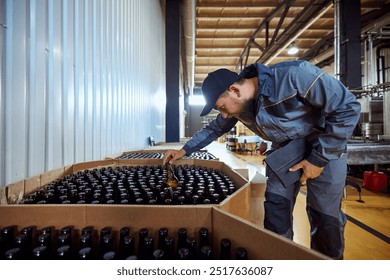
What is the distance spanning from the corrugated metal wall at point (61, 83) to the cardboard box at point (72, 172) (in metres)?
0.09

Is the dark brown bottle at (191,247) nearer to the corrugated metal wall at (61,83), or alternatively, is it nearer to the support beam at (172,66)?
the corrugated metal wall at (61,83)

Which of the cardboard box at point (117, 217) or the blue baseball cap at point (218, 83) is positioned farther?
the blue baseball cap at point (218, 83)

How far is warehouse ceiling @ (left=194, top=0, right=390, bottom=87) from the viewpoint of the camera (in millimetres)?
6855

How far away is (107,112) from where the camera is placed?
9.62 ft

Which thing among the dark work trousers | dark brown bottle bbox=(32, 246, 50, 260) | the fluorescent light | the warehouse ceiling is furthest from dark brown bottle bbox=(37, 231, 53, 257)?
the fluorescent light

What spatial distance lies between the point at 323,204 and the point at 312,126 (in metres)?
0.59

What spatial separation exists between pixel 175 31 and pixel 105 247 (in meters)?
6.66

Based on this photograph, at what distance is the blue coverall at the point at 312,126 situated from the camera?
1337mm

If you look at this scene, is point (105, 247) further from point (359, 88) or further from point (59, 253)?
point (359, 88)

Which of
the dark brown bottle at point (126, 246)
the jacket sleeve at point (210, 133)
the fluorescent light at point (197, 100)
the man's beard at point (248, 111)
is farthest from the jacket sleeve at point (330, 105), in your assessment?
the fluorescent light at point (197, 100)

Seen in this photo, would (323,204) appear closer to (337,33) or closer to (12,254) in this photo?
(12,254)

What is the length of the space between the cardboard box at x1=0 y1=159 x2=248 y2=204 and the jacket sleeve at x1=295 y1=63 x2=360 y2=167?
1.76ft
